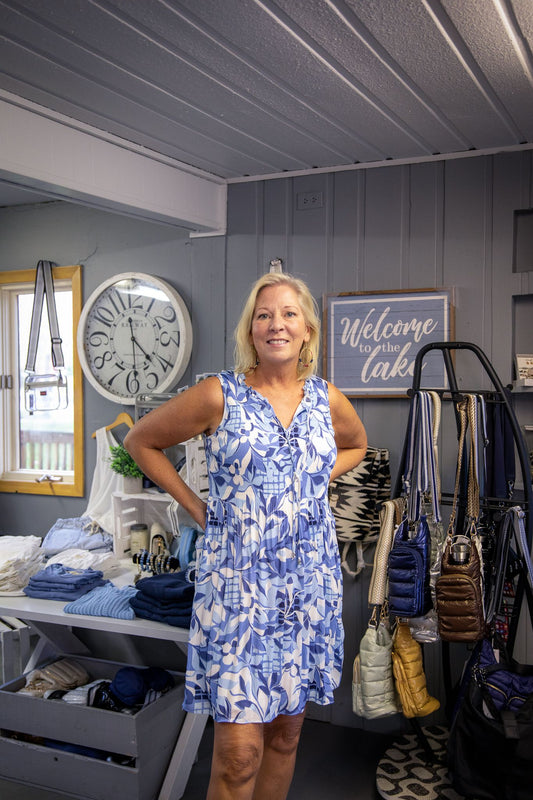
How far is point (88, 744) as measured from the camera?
103 inches

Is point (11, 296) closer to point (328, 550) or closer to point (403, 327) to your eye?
point (403, 327)

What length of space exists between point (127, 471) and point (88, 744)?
118cm

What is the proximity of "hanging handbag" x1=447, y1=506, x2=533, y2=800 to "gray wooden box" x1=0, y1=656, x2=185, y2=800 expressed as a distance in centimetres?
102

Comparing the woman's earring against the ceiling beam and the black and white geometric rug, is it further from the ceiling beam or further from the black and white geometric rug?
the black and white geometric rug

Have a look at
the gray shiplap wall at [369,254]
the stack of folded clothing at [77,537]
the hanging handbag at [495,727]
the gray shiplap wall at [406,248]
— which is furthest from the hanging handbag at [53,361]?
the hanging handbag at [495,727]

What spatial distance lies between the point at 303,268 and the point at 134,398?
1.06 metres

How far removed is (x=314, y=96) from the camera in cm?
237

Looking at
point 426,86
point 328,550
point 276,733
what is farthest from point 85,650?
point 426,86

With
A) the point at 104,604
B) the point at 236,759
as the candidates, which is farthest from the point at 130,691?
the point at 236,759

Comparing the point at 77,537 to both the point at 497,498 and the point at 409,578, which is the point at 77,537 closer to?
the point at 409,578

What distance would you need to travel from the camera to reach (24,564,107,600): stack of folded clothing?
2900 millimetres

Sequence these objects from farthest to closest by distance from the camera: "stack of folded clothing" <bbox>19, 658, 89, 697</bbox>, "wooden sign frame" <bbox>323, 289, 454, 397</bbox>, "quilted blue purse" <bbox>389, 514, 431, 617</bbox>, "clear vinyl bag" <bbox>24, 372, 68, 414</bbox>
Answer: "clear vinyl bag" <bbox>24, 372, 68, 414</bbox> < "wooden sign frame" <bbox>323, 289, 454, 397</bbox> < "stack of folded clothing" <bbox>19, 658, 89, 697</bbox> < "quilted blue purse" <bbox>389, 514, 431, 617</bbox>

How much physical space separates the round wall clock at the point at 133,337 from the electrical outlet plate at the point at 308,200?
732mm

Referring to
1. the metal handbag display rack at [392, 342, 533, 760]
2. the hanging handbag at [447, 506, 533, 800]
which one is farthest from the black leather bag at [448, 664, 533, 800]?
the metal handbag display rack at [392, 342, 533, 760]
